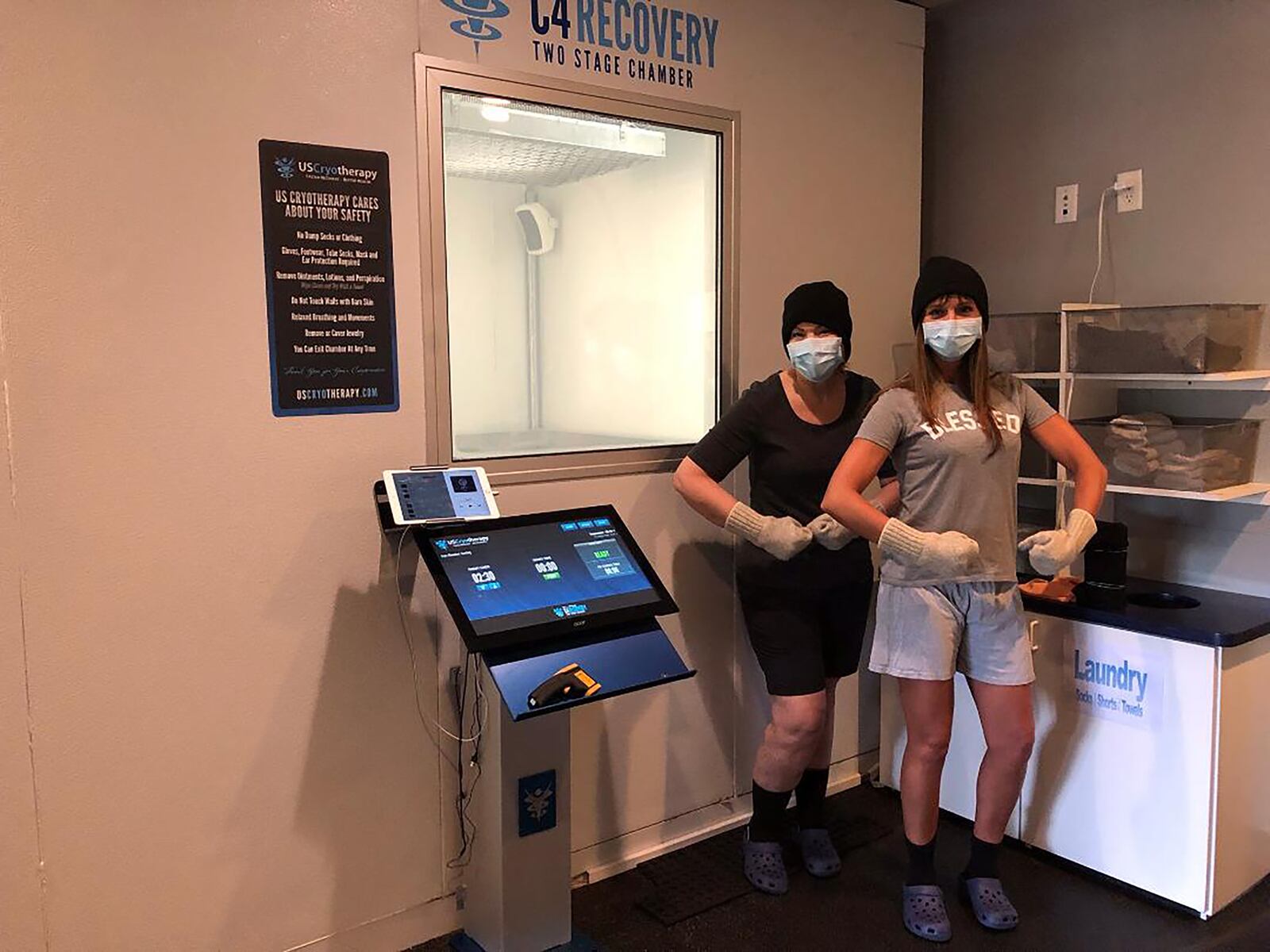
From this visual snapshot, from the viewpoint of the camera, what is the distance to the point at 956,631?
2.43 meters

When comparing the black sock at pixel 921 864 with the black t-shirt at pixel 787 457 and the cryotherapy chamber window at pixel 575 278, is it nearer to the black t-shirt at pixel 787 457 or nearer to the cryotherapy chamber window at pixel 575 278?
the black t-shirt at pixel 787 457

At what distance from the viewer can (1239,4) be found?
282 cm

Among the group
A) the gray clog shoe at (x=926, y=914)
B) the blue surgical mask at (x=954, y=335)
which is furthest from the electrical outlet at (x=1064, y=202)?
the gray clog shoe at (x=926, y=914)

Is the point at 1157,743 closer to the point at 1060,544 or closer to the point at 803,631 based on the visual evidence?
the point at 1060,544

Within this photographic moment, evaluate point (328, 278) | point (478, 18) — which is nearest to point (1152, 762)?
point (328, 278)

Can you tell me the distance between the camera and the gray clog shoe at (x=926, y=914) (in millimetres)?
2457

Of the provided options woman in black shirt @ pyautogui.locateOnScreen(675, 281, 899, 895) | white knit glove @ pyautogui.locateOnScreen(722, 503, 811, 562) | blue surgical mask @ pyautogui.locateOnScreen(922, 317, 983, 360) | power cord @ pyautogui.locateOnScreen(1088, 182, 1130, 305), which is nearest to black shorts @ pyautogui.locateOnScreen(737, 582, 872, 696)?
woman in black shirt @ pyautogui.locateOnScreen(675, 281, 899, 895)

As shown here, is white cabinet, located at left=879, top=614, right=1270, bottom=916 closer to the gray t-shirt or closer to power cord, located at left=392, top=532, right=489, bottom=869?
the gray t-shirt

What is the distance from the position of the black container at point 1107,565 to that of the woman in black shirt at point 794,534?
60 cm

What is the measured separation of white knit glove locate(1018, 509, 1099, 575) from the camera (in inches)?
92.0

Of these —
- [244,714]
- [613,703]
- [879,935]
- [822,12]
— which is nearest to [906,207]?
[822,12]

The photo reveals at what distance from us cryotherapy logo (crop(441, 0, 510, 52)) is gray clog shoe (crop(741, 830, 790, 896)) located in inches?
83.5

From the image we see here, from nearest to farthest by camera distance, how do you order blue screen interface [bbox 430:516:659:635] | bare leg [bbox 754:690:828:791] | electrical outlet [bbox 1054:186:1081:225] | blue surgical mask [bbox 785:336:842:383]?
blue screen interface [bbox 430:516:659:635] → blue surgical mask [bbox 785:336:842:383] → bare leg [bbox 754:690:828:791] → electrical outlet [bbox 1054:186:1081:225]

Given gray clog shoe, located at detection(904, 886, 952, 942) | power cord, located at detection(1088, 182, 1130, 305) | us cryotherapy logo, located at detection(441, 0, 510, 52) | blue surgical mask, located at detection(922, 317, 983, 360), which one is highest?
us cryotherapy logo, located at detection(441, 0, 510, 52)
